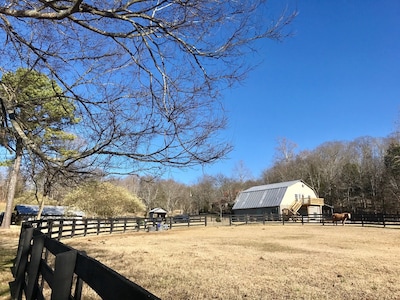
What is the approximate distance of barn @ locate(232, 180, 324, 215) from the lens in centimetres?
4538

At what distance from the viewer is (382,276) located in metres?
7.14

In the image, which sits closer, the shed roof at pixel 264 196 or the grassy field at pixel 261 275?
the grassy field at pixel 261 275

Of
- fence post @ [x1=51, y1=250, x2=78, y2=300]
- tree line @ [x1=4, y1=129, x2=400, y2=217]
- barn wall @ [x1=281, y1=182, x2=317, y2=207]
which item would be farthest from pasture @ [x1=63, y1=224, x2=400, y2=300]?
barn wall @ [x1=281, y1=182, x2=317, y2=207]

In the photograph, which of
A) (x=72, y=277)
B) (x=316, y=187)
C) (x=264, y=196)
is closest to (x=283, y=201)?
(x=264, y=196)

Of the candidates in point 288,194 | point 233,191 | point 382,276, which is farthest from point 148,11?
point 233,191

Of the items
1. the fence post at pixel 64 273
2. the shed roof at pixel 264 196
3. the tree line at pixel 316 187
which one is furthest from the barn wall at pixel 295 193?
the fence post at pixel 64 273

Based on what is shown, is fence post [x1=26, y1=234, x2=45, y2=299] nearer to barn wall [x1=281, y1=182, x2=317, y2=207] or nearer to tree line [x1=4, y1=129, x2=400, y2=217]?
tree line [x1=4, y1=129, x2=400, y2=217]

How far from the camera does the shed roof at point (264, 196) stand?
46.2 metres

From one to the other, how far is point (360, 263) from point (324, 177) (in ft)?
179

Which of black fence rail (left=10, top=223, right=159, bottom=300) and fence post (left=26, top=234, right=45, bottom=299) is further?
fence post (left=26, top=234, right=45, bottom=299)

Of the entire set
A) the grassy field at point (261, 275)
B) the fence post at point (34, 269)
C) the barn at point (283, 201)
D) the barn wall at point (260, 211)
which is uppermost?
the barn at point (283, 201)

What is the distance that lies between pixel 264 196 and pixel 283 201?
429cm

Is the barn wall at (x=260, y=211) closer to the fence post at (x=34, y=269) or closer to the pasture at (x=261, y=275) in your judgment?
the pasture at (x=261, y=275)

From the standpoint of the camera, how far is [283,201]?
148ft
